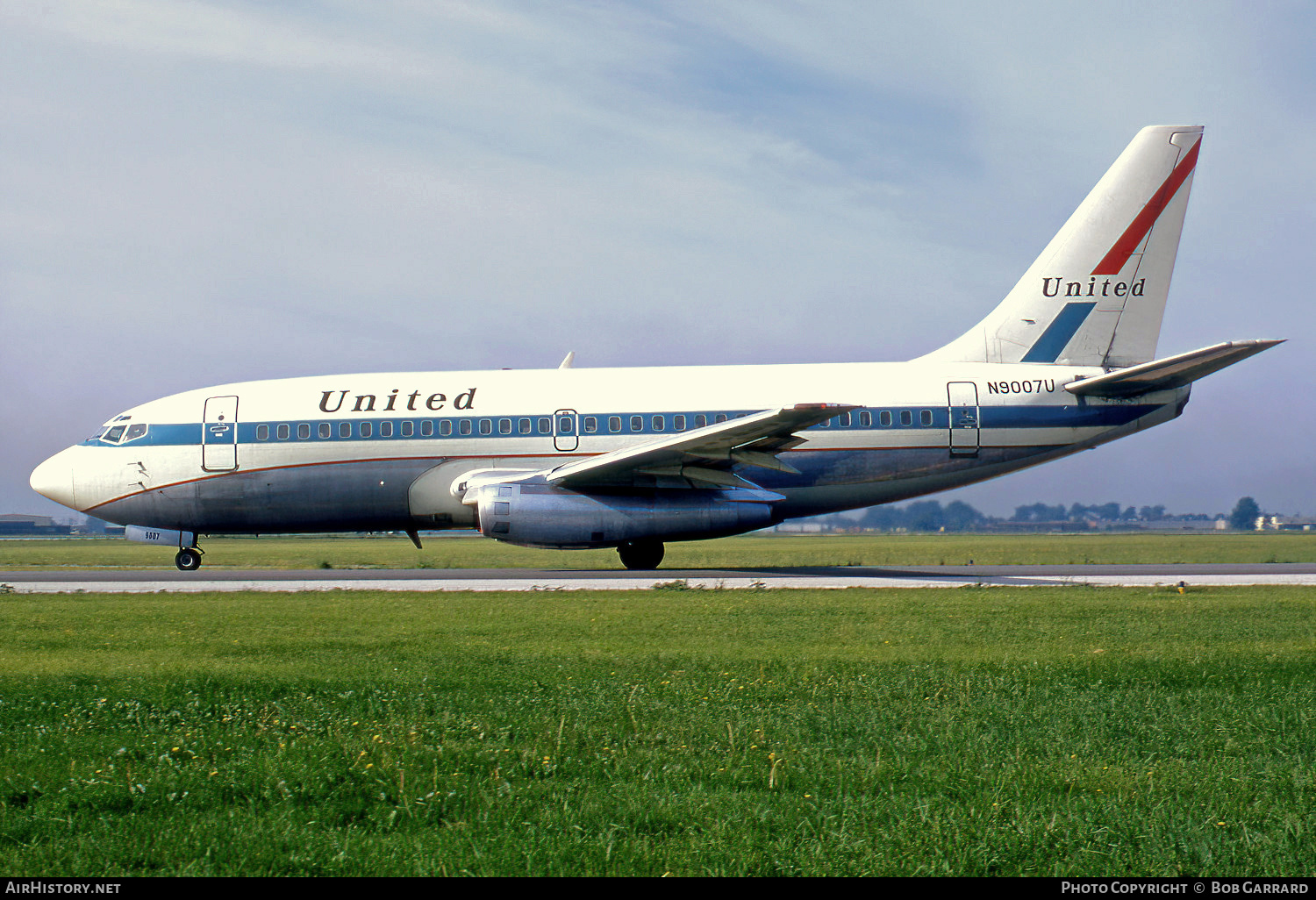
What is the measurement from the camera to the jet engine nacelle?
20.7 m

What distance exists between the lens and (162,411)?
915 inches

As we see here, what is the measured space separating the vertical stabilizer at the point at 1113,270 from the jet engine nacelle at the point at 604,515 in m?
7.01

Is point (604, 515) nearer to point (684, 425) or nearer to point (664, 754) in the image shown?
point (684, 425)

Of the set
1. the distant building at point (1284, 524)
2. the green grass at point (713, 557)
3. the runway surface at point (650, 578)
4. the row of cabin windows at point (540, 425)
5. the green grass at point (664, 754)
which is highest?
the row of cabin windows at point (540, 425)

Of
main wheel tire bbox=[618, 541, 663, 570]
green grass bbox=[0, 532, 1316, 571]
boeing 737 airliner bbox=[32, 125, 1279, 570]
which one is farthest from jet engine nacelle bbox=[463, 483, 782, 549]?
green grass bbox=[0, 532, 1316, 571]

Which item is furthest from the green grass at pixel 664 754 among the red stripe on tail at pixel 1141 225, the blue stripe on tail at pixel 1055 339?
the red stripe on tail at pixel 1141 225

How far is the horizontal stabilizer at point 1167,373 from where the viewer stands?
63.7ft

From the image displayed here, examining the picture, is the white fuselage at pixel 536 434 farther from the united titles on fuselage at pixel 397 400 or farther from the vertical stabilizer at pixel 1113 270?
the vertical stabilizer at pixel 1113 270

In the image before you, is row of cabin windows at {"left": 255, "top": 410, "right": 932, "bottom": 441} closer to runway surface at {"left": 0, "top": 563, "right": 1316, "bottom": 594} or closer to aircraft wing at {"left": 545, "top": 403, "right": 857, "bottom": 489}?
aircraft wing at {"left": 545, "top": 403, "right": 857, "bottom": 489}

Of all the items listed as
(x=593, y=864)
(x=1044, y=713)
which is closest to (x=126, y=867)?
(x=593, y=864)

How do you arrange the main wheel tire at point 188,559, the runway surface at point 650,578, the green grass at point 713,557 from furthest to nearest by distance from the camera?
the green grass at point 713,557
the main wheel tire at point 188,559
the runway surface at point 650,578

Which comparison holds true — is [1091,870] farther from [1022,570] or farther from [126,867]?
[1022,570]

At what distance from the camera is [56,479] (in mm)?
23375

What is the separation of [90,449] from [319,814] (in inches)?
862
